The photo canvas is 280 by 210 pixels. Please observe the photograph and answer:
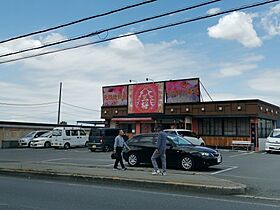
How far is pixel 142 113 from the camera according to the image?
3622 centimetres

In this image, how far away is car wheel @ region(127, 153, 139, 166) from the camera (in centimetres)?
1742

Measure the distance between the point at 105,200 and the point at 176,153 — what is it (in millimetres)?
7127

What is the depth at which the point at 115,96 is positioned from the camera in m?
38.8

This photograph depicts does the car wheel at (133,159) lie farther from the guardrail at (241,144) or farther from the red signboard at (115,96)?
the red signboard at (115,96)

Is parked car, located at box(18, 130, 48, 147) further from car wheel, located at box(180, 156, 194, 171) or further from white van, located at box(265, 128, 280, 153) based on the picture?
car wheel, located at box(180, 156, 194, 171)

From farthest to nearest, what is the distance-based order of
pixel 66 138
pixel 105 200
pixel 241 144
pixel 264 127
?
pixel 66 138 → pixel 264 127 → pixel 241 144 → pixel 105 200

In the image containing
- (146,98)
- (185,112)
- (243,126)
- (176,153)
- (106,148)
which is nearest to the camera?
(176,153)

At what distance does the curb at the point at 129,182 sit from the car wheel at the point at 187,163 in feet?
13.1

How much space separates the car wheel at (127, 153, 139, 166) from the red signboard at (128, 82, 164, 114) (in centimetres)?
1788

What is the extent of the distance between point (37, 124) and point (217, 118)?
21.2 meters

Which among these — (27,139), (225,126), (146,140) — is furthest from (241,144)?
(27,139)

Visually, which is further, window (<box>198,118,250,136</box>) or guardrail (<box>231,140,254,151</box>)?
window (<box>198,118,250,136</box>)

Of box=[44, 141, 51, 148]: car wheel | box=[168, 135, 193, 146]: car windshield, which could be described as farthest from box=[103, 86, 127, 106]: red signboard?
box=[168, 135, 193, 146]: car windshield

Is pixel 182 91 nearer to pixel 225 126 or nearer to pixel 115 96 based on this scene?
pixel 225 126
